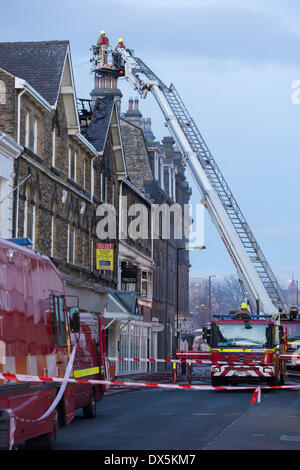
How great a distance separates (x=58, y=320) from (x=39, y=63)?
70.9 feet

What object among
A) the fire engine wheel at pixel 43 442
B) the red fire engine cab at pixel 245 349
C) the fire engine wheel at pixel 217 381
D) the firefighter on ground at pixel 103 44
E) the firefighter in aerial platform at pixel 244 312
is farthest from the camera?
the firefighter on ground at pixel 103 44

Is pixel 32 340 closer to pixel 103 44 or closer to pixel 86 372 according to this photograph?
pixel 86 372

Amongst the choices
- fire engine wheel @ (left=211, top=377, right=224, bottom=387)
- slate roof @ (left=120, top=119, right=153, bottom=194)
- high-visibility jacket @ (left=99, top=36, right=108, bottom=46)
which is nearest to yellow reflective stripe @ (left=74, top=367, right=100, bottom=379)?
fire engine wheel @ (left=211, top=377, right=224, bottom=387)

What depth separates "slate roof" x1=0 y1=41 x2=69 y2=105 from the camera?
32625 millimetres

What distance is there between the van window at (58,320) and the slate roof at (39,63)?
19.7m

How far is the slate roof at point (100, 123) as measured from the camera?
42287 mm

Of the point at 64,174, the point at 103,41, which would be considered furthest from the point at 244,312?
the point at 103,41

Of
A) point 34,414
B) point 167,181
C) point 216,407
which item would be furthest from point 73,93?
point 167,181

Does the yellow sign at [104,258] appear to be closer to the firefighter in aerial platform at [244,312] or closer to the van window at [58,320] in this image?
the firefighter in aerial platform at [244,312]

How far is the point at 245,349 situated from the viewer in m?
31.1

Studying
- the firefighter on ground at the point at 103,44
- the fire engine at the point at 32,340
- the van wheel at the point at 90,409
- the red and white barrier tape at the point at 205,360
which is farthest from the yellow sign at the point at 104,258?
the fire engine at the point at 32,340

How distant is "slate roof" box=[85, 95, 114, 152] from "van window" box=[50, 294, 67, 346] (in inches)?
1128

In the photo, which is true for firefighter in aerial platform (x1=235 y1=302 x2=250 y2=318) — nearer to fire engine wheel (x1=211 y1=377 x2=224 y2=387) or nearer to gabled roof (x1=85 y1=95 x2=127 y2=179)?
fire engine wheel (x1=211 y1=377 x2=224 y2=387)
